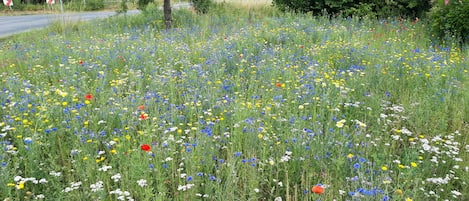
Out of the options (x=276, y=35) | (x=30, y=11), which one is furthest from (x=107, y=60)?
(x=30, y=11)

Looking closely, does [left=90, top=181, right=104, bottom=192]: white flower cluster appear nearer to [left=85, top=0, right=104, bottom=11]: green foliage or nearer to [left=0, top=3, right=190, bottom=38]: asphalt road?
[left=0, top=3, right=190, bottom=38]: asphalt road

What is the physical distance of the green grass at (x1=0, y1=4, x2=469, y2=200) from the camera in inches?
108

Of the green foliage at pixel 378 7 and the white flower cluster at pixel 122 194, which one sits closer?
the white flower cluster at pixel 122 194

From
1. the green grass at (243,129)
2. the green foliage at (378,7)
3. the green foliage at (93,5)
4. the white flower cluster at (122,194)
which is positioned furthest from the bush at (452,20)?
the green foliage at (93,5)

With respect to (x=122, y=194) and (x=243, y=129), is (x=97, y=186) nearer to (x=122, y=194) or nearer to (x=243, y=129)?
(x=122, y=194)

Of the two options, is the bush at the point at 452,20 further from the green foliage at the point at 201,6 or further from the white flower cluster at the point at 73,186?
the green foliage at the point at 201,6

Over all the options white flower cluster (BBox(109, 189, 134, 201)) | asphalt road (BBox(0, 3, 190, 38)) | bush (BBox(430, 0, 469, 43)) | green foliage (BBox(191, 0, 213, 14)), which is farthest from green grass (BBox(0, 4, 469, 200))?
green foliage (BBox(191, 0, 213, 14))

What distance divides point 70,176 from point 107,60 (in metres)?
3.70

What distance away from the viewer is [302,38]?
25.8 feet

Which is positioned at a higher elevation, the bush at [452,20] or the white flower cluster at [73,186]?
the bush at [452,20]

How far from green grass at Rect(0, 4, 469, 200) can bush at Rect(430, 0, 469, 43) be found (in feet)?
4.80

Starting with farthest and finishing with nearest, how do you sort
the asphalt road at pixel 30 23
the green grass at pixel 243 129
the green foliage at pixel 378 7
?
the asphalt road at pixel 30 23
the green foliage at pixel 378 7
the green grass at pixel 243 129

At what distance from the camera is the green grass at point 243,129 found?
274 centimetres

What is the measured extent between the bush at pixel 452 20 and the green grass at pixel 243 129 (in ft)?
4.80
